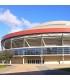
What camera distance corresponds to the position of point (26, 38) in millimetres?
60219

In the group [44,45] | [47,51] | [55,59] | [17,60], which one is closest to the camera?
[47,51]

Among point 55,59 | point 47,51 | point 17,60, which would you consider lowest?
point 17,60

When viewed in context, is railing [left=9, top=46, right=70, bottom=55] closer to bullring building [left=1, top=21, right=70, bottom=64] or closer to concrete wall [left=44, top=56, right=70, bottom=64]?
bullring building [left=1, top=21, right=70, bottom=64]

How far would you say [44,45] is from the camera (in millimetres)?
60375

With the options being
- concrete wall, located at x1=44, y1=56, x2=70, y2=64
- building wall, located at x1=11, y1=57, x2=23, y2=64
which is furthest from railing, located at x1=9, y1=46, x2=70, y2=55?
building wall, located at x1=11, y1=57, x2=23, y2=64

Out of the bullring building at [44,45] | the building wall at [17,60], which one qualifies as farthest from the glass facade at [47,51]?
the building wall at [17,60]

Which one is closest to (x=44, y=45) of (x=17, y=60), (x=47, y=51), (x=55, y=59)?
(x=47, y=51)

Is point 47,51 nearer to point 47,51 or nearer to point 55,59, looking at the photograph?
point 47,51

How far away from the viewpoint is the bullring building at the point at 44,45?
186 ft

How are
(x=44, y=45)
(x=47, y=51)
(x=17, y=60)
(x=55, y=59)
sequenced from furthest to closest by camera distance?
(x=17, y=60) → (x=44, y=45) → (x=55, y=59) → (x=47, y=51)

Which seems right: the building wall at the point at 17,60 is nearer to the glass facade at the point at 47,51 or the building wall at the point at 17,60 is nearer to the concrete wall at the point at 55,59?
the glass facade at the point at 47,51

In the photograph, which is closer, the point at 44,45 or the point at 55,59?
the point at 55,59
